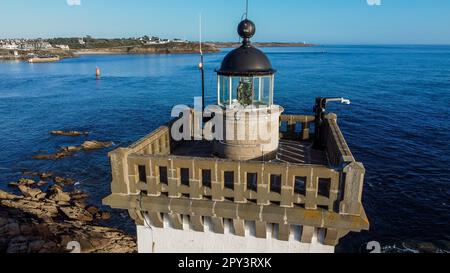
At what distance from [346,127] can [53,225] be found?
134ft

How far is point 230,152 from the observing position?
11.4 m

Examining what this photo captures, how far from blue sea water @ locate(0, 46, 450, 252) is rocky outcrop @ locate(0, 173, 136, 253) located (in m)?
1.92

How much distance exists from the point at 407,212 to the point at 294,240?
918 inches

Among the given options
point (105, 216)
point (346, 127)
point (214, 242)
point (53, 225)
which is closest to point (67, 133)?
point (105, 216)

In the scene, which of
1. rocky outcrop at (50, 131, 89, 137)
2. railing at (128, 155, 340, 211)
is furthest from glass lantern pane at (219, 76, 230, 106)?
rocky outcrop at (50, 131, 89, 137)

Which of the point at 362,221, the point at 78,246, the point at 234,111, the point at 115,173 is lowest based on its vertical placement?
the point at 78,246

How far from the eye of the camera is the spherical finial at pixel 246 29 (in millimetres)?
10883

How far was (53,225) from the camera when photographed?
84.9 feet

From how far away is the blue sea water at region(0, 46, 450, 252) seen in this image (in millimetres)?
28500

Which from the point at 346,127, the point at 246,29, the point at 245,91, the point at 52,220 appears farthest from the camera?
the point at 346,127

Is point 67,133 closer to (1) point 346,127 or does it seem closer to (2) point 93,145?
(2) point 93,145

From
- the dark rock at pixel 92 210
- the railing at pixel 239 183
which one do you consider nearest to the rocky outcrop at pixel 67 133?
the dark rock at pixel 92 210
